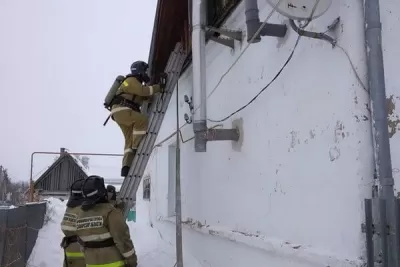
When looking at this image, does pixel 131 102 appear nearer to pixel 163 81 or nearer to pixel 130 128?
pixel 130 128

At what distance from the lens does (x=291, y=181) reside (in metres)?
3.02

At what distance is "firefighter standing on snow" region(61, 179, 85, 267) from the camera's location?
14.6 feet

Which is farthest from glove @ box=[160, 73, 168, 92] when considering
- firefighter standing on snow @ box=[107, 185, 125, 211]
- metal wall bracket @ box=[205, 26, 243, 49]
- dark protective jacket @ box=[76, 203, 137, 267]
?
dark protective jacket @ box=[76, 203, 137, 267]

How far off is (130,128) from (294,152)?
3311 mm

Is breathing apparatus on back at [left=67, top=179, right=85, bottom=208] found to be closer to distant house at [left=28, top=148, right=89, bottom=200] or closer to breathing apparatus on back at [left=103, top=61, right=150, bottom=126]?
breathing apparatus on back at [left=103, top=61, right=150, bottom=126]

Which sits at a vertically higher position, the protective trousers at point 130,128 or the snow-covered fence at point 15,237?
the protective trousers at point 130,128

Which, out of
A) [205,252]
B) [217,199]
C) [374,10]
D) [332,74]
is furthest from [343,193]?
[205,252]

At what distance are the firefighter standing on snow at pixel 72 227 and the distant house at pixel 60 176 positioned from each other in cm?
2309

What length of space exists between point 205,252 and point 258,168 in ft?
6.42

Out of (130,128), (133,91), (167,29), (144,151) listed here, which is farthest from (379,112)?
(167,29)

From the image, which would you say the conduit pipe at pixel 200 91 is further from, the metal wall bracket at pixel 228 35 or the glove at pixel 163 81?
the glove at pixel 163 81

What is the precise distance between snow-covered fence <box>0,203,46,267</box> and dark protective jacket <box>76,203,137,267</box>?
2.38 metres

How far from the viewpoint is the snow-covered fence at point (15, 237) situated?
6012 millimetres

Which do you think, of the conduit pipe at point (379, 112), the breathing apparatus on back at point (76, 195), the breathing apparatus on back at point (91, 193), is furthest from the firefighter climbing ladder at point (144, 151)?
the conduit pipe at point (379, 112)
